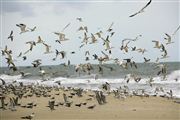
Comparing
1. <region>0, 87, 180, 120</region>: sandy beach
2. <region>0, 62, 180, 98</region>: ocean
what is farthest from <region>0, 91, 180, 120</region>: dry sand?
<region>0, 62, 180, 98</region>: ocean

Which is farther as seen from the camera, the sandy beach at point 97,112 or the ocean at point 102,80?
the ocean at point 102,80

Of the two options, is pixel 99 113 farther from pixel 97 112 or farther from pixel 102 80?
pixel 102 80

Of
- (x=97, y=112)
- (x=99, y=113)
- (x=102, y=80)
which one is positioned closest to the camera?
(x=99, y=113)

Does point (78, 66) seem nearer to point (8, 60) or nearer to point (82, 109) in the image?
point (82, 109)

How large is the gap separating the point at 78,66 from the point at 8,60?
273 centimetres

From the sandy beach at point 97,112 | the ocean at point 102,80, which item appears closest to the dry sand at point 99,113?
the sandy beach at point 97,112

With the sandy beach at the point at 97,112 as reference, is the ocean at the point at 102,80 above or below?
below

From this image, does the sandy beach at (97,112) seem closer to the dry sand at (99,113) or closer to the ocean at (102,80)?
the dry sand at (99,113)

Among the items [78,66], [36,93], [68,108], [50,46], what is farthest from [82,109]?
[36,93]

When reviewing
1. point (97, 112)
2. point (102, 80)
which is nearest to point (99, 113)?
point (97, 112)

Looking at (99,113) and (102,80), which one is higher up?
(99,113)

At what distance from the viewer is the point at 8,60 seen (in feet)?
44.2

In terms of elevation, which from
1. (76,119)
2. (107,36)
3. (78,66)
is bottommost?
(76,119)

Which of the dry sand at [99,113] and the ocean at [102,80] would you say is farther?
the ocean at [102,80]
